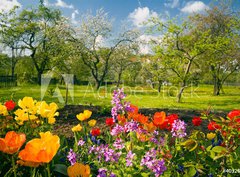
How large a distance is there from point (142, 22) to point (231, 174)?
15.5 meters

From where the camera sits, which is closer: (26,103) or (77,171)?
(77,171)

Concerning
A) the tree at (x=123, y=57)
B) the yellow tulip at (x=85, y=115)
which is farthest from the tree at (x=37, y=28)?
the yellow tulip at (x=85, y=115)

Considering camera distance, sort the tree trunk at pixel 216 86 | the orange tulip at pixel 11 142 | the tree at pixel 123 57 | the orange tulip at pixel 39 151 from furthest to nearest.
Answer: the tree at pixel 123 57, the tree trunk at pixel 216 86, the orange tulip at pixel 11 142, the orange tulip at pixel 39 151

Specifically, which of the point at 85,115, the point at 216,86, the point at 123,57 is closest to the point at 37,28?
the point at 123,57

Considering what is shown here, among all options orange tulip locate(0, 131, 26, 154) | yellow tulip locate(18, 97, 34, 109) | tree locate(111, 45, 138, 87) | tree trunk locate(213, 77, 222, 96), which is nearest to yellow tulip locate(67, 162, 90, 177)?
orange tulip locate(0, 131, 26, 154)

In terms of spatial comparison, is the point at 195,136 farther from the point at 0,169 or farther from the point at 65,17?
the point at 65,17

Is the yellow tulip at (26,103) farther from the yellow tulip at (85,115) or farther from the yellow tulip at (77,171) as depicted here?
the yellow tulip at (77,171)

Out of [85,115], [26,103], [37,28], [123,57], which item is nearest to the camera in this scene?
[26,103]

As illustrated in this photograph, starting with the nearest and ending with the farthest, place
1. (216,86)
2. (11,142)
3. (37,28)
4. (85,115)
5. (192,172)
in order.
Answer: (11,142) → (192,172) → (85,115) → (216,86) → (37,28)

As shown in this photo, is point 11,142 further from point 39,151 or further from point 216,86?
point 216,86

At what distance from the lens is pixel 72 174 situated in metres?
1.17

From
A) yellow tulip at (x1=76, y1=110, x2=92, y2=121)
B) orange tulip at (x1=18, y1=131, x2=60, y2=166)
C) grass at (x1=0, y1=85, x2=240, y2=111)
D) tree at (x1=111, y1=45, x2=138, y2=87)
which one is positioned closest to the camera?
orange tulip at (x1=18, y1=131, x2=60, y2=166)

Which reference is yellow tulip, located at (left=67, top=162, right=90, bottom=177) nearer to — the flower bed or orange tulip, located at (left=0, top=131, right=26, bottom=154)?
the flower bed

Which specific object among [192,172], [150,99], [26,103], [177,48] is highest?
[177,48]
